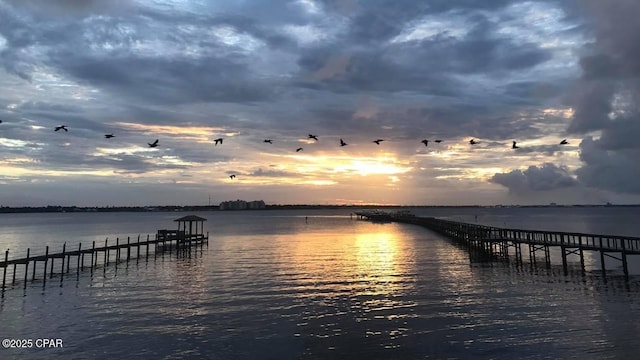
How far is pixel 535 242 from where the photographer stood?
38.6 m

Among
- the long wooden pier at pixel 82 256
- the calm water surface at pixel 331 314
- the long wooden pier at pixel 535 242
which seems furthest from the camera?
the long wooden pier at pixel 535 242

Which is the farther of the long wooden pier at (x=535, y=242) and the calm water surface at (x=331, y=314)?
the long wooden pier at (x=535, y=242)

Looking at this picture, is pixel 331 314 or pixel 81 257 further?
pixel 81 257

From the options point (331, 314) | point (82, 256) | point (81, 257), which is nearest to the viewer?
point (331, 314)

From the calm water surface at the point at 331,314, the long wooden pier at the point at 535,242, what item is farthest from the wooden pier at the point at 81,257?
the long wooden pier at the point at 535,242

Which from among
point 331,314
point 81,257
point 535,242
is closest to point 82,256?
point 81,257

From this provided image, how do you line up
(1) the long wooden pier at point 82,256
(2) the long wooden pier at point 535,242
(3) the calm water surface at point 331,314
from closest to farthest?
(3) the calm water surface at point 331,314, (1) the long wooden pier at point 82,256, (2) the long wooden pier at point 535,242

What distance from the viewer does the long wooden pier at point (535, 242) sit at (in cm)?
3184

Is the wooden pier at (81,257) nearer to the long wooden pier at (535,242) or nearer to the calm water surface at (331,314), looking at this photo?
the calm water surface at (331,314)

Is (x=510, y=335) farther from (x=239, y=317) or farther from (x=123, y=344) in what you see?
(x=123, y=344)

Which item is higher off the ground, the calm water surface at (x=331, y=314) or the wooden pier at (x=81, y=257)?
the wooden pier at (x=81, y=257)

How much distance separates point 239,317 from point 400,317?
7374 millimetres

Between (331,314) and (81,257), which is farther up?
(81,257)

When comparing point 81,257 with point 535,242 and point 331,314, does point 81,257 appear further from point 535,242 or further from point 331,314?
point 535,242
